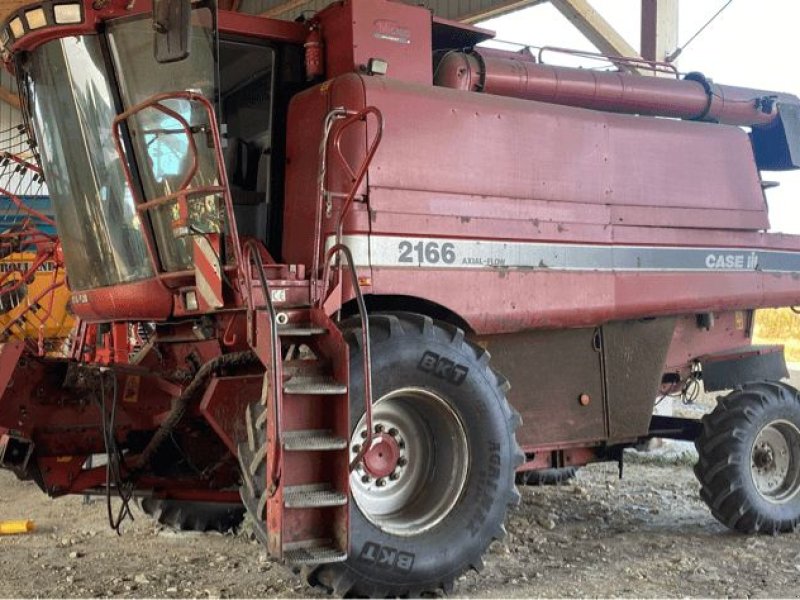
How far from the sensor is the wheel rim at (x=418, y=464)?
12.2ft

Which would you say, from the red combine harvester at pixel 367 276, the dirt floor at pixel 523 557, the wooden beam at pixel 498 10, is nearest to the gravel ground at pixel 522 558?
the dirt floor at pixel 523 557

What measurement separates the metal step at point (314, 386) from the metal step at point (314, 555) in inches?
22.2

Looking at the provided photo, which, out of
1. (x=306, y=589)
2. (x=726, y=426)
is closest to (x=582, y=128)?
(x=726, y=426)

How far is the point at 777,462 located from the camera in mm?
5328

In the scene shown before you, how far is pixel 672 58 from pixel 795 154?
2.05 metres

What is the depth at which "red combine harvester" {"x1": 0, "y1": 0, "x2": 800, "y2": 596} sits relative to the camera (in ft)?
11.5

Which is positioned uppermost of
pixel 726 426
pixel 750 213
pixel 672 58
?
pixel 672 58

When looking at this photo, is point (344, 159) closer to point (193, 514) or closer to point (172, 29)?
point (172, 29)

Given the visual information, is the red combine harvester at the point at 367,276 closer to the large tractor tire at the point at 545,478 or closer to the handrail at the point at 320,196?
the handrail at the point at 320,196

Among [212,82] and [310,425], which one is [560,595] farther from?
[212,82]

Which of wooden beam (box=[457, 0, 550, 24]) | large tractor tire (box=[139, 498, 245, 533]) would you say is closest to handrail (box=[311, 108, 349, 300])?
large tractor tire (box=[139, 498, 245, 533])

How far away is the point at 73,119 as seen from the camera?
163 inches

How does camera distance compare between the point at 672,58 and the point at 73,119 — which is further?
the point at 672,58

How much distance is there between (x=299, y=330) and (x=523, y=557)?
1923 millimetres
